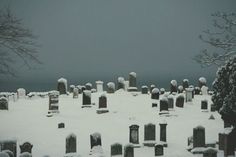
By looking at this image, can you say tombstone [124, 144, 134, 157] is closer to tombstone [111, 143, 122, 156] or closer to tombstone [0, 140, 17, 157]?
tombstone [111, 143, 122, 156]

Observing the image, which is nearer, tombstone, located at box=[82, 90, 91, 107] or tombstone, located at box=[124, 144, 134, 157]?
tombstone, located at box=[124, 144, 134, 157]

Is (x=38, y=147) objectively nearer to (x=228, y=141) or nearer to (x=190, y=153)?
(x=190, y=153)

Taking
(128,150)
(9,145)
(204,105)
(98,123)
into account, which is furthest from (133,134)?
(204,105)

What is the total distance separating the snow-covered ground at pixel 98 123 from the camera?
54.5 feet

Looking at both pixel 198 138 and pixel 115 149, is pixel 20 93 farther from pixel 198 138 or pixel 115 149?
pixel 198 138

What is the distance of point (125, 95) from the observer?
27422mm

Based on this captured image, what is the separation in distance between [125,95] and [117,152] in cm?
1224

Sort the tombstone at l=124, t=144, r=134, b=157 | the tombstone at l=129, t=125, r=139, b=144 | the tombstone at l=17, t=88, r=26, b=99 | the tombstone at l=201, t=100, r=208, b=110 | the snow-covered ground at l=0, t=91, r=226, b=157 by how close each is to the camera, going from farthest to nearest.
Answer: the tombstone at l=17, t=88, r=26, b=99
the tombstone at l=201, t=100, r=208, b=110
the tombstone at l=129, t=125, r=139, b=144
the snow-covered ground at l=0, t=91, r=226, b=157
the tombstone at l=124, t=144, r=134, b=157

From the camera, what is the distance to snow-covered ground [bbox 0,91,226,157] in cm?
1661

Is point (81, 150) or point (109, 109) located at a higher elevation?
point (109, 109)

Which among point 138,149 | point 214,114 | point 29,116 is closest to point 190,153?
point 138,149

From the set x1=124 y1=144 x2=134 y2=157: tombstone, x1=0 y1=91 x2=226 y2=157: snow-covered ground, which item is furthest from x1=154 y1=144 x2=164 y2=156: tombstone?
x1=124 y1=144 x2=134 y2=157: tombstone

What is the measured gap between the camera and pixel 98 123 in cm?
2009

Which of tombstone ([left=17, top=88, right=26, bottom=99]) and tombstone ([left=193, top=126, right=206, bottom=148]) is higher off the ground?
tombstone ([left=17, top=88, right=26, bottom=99])
